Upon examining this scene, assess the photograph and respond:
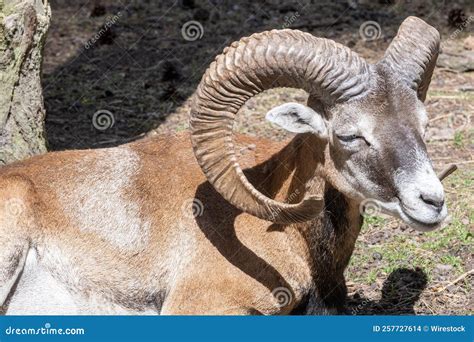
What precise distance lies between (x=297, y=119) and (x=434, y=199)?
1.58 m

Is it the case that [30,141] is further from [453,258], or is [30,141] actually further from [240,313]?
[453,258]

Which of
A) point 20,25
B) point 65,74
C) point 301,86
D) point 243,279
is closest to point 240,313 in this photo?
point 243,279

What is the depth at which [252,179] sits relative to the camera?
9977 millimetres

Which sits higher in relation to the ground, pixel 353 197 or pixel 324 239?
pixel 353 197

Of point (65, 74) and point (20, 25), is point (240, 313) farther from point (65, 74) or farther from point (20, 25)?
point (65, 74)

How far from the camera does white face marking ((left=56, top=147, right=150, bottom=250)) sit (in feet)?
32.9

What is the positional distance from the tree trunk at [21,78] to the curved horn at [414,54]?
16.0 ft

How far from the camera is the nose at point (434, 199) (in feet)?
27.9

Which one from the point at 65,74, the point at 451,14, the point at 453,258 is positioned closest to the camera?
the point at 453,258

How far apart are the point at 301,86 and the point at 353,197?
1218 millimetres

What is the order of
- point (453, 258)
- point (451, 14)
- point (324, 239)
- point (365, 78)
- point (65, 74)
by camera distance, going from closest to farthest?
1. point (365, 78)
2. point (324, 239)
3. point (453, 258)
4. point (65, 74)
5. point (451, 14)

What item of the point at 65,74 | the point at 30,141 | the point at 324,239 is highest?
the point at 324,239

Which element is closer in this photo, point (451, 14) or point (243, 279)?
point (243, 279)
